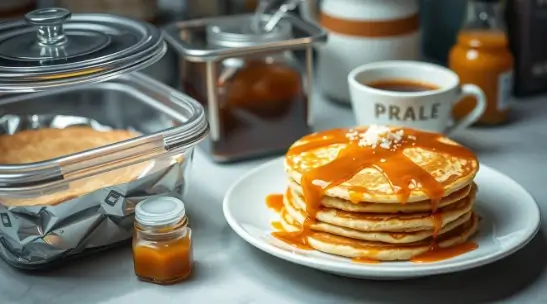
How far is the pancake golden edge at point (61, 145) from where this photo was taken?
2.53ft

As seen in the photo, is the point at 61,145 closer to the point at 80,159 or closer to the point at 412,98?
the point at 80,159

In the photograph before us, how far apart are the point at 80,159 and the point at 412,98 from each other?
1.32ft

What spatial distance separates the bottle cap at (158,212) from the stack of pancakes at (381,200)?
0.34 ft

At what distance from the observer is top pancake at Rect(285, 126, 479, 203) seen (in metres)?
0.69

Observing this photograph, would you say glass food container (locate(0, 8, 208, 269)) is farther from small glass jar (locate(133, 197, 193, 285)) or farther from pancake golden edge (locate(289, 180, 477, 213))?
pancake golden edge (locate(289, 180, 477, 213))

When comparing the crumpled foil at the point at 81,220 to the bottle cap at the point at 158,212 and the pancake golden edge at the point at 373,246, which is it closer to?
the bottle cap at the point at 158,212

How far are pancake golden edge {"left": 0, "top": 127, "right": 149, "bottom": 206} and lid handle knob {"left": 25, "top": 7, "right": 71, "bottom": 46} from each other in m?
0.12

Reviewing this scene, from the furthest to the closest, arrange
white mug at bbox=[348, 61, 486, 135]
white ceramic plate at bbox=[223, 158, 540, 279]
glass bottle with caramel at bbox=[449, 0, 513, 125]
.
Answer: glass bottle with caramel at bbox=[449, 0, 513, 125]
white mug at bbox=[348, 61, 486, 135]
white ceramic plate at bbox=[223, 158, 540, 279]

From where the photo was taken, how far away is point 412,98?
928 millimetres

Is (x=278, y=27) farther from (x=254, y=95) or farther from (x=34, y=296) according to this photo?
(x=34, y=296)

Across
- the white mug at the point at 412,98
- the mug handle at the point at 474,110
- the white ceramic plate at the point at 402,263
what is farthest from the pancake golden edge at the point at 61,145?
the mug handle at the point at 474,110

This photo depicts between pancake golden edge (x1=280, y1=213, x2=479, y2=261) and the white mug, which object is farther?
the white mug

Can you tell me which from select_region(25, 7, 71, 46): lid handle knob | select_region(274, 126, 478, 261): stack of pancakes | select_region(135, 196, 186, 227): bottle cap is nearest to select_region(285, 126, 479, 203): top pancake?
select_region(274, 126, 478, 261): stack of pancakes

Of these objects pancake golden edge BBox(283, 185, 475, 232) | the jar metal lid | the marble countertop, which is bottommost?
the marble countertop
